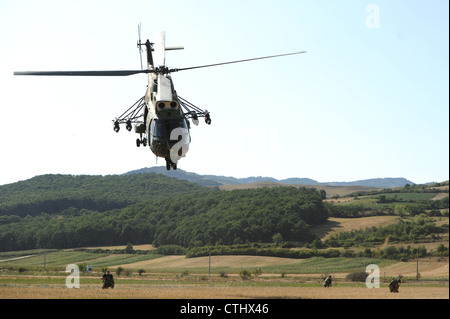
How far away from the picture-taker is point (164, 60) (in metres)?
37.1

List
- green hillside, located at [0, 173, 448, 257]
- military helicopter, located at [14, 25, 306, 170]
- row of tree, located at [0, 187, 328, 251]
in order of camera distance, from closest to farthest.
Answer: military helicopter, located at [14, 25, 306, 170] < green hillside, located at [0, 173, 448, 257] < row of tree, located at [0, 187, 328, 251]

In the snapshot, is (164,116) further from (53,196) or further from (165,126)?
(53,196)

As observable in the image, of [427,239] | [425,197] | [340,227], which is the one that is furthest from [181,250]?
[425,197]

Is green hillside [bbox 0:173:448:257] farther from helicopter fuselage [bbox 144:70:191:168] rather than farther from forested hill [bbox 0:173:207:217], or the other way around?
helicopter fuselage [bbox 144:70:191:168]

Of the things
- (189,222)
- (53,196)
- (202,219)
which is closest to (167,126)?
(53,196)

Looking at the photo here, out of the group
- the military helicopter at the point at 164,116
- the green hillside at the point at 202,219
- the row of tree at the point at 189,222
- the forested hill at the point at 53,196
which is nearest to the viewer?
the military helicopter at the point at 164,116

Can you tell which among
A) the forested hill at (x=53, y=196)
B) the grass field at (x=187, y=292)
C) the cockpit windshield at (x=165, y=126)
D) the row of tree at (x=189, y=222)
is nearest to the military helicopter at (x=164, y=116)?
the cockpit windshield at (x=165, y=126)

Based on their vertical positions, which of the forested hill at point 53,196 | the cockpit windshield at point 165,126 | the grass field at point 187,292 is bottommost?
the grass field at point 187,292

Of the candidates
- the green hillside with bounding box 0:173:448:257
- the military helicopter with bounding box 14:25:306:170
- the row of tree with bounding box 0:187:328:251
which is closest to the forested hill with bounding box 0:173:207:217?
the green hillside with bounding box 0:173:448:257

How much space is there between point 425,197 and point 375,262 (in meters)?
82.9

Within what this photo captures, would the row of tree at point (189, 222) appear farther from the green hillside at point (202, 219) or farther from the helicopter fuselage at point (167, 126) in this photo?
the helicopter fuselage at point (167, 126)

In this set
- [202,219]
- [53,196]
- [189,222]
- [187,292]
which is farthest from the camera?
[202,219]

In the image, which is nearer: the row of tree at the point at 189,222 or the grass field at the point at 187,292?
the grass field at the point at 187,292
